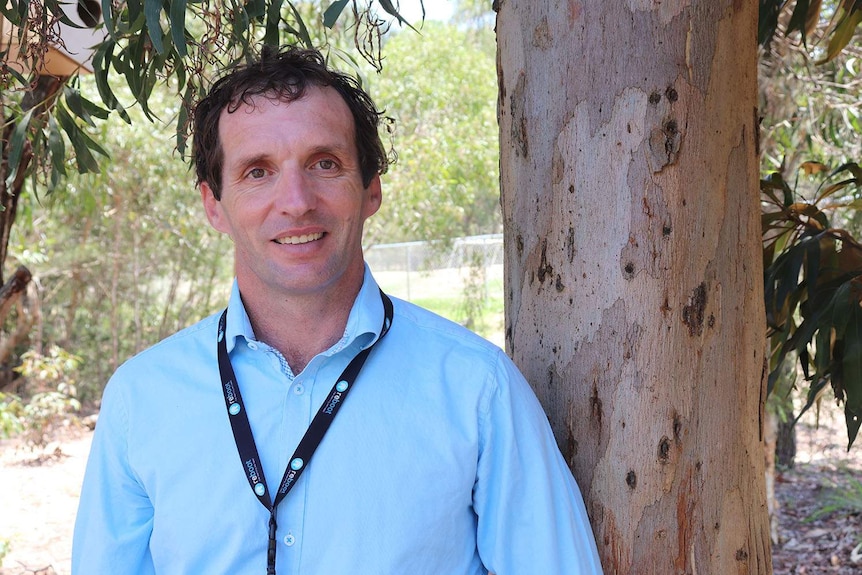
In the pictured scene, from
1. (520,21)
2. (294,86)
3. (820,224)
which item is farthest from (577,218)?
(820,224)

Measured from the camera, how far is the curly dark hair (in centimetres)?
157

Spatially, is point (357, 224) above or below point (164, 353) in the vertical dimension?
above

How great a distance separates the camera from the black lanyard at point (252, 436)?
143cm

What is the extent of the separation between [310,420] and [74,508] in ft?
21.9

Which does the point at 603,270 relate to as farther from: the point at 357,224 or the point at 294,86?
the point at 294,86

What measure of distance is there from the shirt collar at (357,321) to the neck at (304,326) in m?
0.03

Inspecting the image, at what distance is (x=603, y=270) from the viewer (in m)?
1.53

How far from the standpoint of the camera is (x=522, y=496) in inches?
56.1

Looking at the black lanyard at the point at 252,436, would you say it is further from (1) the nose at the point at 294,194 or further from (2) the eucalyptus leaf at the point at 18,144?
(2) the eucalyptus leaf at the point at 18,144

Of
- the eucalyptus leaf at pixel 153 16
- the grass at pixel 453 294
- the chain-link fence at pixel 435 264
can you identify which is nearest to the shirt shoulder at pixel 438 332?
the eucalyptus leaf at pixel 153 16

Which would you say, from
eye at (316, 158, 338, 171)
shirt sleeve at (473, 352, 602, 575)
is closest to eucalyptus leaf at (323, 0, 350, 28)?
eye at (316, 158, 338, 171)

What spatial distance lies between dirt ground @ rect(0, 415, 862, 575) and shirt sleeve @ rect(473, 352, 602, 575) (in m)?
4.54

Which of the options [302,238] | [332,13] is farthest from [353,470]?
[332,13]

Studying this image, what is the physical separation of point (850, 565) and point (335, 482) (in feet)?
18.1
